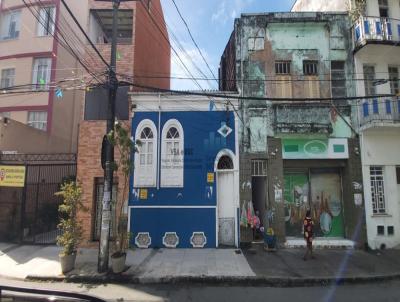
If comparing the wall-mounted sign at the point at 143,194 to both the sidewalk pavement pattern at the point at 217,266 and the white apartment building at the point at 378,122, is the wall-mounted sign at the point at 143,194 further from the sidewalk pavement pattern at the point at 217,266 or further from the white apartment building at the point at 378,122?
the white apartment building at the point at 378,122

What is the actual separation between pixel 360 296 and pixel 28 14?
79.5 ft

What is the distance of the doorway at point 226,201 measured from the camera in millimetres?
12742

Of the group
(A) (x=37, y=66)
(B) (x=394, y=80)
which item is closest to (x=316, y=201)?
(B) (x=394, y=80)

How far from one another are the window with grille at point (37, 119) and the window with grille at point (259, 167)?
14.1m

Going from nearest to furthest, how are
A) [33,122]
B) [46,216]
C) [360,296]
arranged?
1. [360,296]
2. [46,216]
3. [33,122]

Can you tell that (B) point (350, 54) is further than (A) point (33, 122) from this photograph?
No

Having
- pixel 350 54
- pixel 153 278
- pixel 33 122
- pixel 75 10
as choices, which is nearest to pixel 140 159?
pixel 153 278

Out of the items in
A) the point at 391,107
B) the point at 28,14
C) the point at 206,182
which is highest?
the point at 28,14

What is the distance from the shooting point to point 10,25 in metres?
22.2

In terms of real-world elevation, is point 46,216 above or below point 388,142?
below

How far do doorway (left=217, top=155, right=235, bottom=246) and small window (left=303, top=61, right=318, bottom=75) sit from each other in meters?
4.97

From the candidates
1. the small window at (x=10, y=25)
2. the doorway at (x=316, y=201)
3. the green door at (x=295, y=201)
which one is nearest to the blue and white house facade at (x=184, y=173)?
the green door at (x=295, y=201)

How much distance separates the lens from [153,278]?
8.86 m

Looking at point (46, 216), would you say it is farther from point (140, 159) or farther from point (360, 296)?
point (360, 296)
